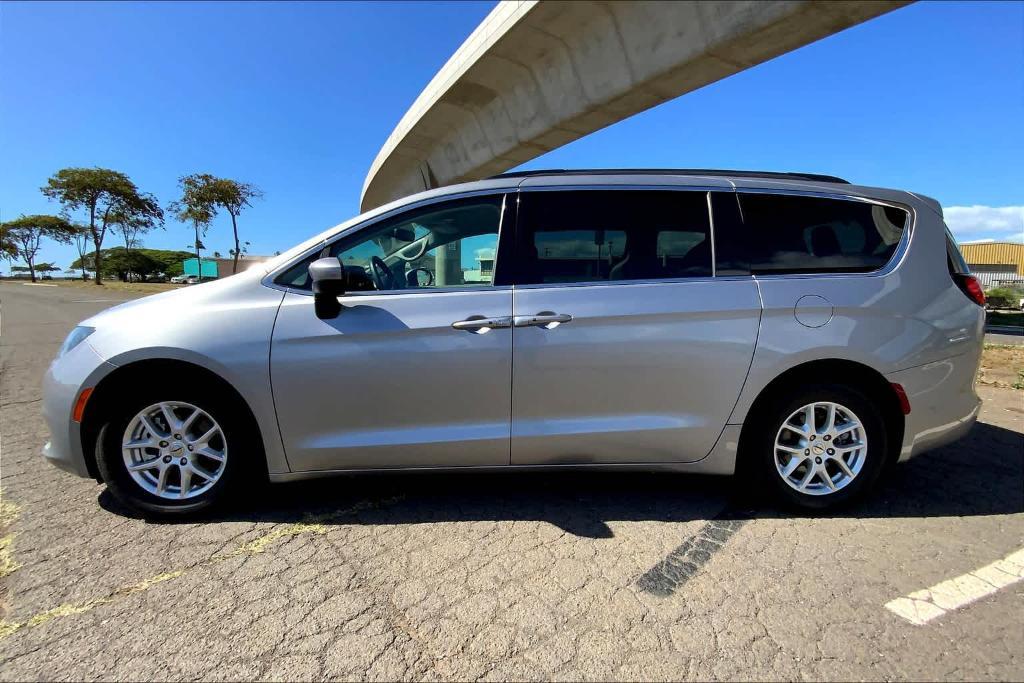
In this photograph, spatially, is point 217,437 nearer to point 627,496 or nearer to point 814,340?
point 627,496

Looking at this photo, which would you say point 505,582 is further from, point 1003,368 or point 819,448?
point 1003,368

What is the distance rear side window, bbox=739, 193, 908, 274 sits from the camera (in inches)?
111

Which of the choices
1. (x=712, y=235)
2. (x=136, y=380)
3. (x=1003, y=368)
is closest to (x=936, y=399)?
(x=712, y=235)

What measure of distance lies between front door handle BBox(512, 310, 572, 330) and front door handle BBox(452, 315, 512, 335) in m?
0.05

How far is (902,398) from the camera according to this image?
9.02 ft

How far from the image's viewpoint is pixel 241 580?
7.25 feet

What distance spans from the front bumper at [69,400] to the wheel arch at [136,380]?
4 cm

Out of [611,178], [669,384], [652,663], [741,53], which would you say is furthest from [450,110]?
[652,663]

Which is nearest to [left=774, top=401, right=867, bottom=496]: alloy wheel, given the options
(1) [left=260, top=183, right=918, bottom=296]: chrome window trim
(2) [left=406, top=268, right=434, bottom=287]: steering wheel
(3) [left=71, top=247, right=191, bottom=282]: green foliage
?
(1) [left=260, top=183, right=918, bottom=296]: chrome window trim

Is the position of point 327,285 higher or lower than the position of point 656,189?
lower

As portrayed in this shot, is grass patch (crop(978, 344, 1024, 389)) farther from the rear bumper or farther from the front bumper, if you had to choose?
the front bumper

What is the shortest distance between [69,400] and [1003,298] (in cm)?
4658

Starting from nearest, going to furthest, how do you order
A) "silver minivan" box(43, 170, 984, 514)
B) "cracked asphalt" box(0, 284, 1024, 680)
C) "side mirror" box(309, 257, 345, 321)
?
"cracked asphalt" box(0, 284, 1024, 680) → "side mirror" box(309, 257, 345, 321) → "silver minivan" box(43, 170, 984, 514)

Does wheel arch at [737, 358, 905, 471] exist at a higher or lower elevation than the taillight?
lower
